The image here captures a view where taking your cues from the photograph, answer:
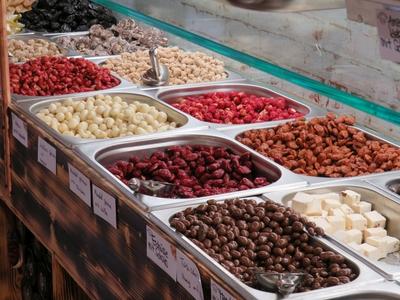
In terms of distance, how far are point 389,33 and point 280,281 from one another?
0.66 metres

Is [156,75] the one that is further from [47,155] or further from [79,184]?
[79,184]

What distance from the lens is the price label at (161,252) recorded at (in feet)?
7.43

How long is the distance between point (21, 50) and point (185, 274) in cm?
268

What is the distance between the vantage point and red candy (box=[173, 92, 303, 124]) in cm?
341

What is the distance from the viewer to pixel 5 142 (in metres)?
3.55

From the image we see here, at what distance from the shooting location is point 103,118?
3420 millimetres

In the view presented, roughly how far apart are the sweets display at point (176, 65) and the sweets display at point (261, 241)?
1.67m

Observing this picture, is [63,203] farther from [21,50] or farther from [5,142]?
[21,50]

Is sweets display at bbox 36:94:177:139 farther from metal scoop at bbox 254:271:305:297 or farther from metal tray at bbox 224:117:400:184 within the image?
metal scoop at bbox 254:271:305:297

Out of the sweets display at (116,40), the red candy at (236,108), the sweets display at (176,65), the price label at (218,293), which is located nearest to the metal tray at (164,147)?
the red candy at (236,108)

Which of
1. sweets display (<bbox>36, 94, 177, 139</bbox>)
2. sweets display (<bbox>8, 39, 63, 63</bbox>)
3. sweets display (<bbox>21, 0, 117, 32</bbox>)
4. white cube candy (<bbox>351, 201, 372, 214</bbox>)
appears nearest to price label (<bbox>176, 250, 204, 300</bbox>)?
white cube candy (<bbox>351, 201, 372, 214</bbox>)

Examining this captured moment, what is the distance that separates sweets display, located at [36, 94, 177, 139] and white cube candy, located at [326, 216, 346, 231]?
1.04 m

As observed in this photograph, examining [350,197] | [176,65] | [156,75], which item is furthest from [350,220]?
[176,65]

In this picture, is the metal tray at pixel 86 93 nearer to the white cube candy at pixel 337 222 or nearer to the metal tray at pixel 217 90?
the metal tray at pixel 217 90
